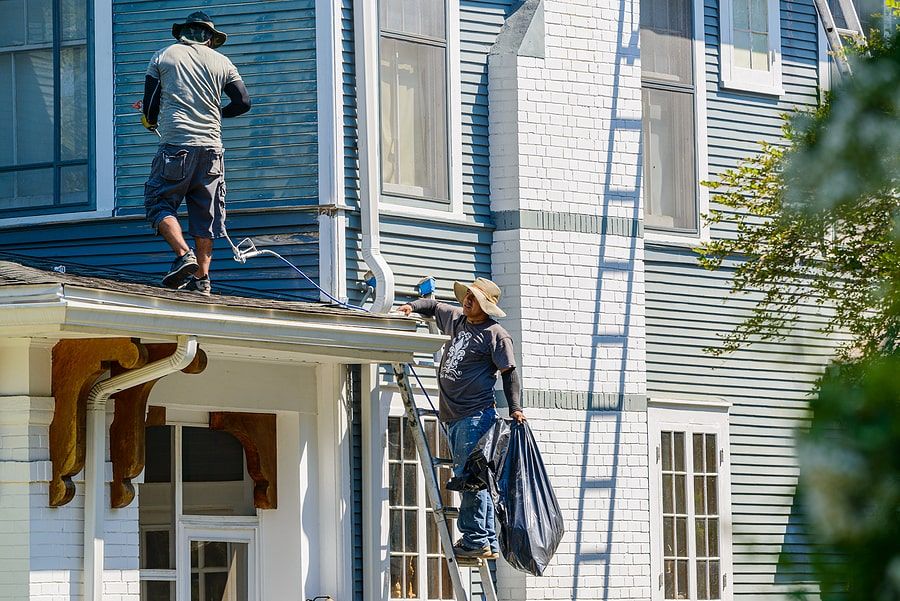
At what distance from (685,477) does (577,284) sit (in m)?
2.18

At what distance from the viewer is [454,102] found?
12109 millimetres

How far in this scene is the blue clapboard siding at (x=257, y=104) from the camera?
446 inches

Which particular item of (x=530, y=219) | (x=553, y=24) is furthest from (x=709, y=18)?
(x=530, y=219)

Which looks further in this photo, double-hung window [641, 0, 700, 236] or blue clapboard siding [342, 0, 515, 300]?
double-hung window [641, 0, 700, 236]

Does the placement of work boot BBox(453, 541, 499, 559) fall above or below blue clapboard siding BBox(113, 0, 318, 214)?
below

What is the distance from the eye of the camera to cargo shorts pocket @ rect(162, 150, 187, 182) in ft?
32.5

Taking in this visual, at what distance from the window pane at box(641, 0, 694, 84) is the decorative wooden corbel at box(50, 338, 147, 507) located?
6.51 metres

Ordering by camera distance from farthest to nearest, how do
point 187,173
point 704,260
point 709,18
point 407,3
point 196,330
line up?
point 709,18 → point 704,260 → point 407,3 → point 187,173 → point 196,330

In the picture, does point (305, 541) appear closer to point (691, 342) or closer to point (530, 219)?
point (530, 219)

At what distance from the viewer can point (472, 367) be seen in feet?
34.4

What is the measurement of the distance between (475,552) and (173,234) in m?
2.78

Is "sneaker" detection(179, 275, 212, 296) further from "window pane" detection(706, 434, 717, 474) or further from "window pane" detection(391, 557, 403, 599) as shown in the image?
"window pane" detection(706, 434, 717, 474)

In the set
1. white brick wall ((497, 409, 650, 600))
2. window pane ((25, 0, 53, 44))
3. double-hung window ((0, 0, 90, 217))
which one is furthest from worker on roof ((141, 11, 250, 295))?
white brick wall ((497, 409, 650, 600))

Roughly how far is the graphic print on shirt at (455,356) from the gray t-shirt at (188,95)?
2.03 metres
